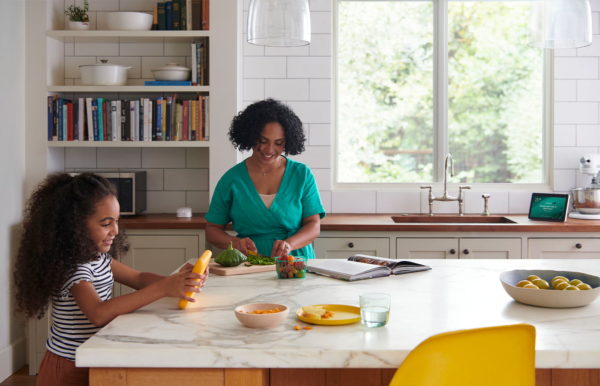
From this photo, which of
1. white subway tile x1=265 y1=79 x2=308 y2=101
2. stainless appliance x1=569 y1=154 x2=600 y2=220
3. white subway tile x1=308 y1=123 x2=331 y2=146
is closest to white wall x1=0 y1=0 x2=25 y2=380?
white subway tile x1=265 y1=79 x2=308 y2=101

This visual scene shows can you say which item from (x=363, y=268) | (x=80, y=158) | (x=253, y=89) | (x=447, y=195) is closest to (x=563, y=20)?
(x=363, y=268)

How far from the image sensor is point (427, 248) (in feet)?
13.0

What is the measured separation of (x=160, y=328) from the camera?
1.74 meters

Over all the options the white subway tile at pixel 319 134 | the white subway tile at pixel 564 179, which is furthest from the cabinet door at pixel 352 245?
the white subway tile at pixel 564 179

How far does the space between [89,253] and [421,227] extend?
2.31 metres

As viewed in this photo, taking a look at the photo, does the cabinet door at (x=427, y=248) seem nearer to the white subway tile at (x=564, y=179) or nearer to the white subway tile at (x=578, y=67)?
the white subway tile at (x=564, y=179)

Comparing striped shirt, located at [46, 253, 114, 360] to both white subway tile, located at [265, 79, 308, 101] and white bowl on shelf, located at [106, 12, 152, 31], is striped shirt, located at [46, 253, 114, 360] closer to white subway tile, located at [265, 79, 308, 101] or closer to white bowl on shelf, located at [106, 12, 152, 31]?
white bowl on shelf, located at [106, 12, 152, 31]

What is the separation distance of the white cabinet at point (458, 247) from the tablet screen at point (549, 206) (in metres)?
0.36

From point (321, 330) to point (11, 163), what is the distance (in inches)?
116

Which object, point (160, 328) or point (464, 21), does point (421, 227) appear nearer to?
point (464, 21)

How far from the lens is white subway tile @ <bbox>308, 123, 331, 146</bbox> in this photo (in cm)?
462

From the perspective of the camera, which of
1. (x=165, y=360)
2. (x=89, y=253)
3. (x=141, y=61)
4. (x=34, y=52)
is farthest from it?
(x=141, y=61)

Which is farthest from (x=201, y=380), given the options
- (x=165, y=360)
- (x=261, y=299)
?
(x=261, y=299)

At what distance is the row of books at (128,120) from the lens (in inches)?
168
